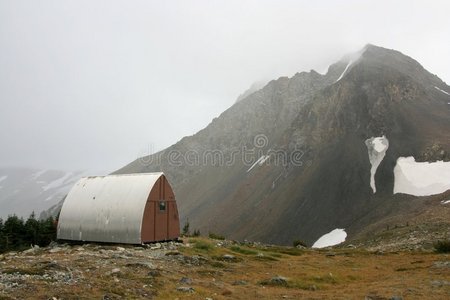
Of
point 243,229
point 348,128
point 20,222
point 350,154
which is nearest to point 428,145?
point 350,154

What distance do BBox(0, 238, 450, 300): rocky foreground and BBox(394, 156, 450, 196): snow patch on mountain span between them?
5359 centimetres

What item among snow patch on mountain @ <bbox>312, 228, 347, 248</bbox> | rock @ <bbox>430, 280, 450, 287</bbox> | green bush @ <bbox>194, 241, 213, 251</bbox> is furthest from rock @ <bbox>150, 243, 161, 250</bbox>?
snow patch on mountain @ <bbox>312, 228, 347, 248</bbox>

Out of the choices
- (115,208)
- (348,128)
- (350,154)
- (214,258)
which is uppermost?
(348,128)

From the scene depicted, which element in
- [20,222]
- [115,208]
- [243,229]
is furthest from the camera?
[243,229]

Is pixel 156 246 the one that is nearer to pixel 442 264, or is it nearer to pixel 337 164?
pixel 442 264

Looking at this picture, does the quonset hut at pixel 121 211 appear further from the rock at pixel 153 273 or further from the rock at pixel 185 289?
the rock at pixel 185 289

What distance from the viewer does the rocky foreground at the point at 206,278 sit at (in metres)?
19.1

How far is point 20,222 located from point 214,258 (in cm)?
3311

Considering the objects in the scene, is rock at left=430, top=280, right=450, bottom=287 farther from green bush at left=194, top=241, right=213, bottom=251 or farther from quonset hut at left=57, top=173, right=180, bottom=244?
quonset hut at left=57, top=173, right=180, bottom=244

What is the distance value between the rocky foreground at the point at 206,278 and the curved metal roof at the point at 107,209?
11.9 ft

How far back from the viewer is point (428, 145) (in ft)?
358

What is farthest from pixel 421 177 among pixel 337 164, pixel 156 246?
pixel 156 246

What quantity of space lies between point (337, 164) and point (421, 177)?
30.7 meters

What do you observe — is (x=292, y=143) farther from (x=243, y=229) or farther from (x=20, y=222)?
(x=20, y=222)
